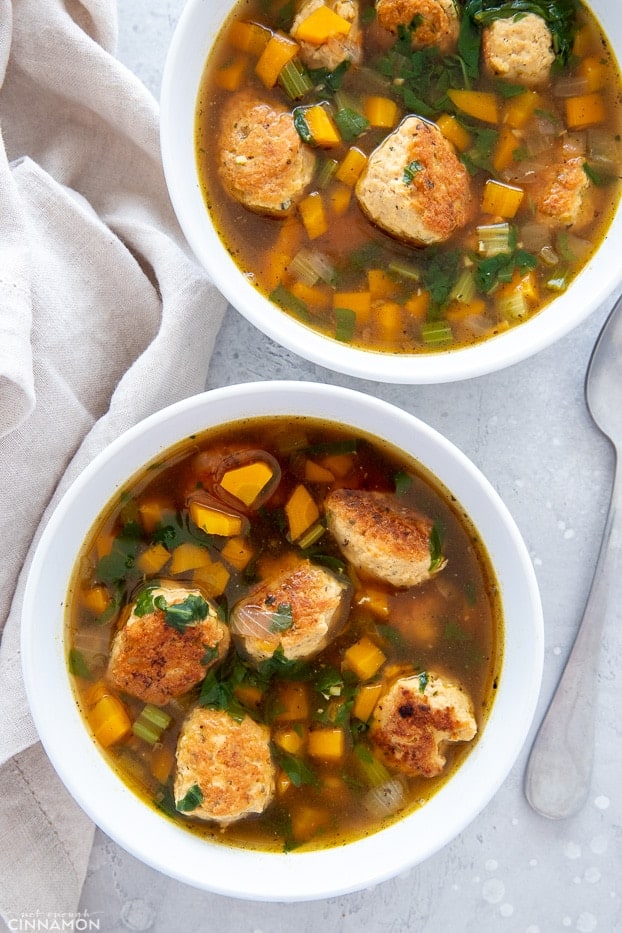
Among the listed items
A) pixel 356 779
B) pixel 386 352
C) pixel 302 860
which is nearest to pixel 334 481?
pixel 386 352

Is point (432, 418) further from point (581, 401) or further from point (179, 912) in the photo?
point (179, 912)

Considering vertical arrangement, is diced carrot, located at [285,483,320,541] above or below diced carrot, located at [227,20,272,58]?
below

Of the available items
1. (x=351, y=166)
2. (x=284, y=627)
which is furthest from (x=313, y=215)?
(x=284, y=627)

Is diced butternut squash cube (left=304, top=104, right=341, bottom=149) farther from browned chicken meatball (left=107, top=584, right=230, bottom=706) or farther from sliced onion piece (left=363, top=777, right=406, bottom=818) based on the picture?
sliced onion piece (left=363, top=777, right=406, bottom=818)

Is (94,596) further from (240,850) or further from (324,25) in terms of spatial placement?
(324,25)

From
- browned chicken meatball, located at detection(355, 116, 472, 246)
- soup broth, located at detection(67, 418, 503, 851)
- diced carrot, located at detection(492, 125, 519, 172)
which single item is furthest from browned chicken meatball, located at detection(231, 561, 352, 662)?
diced carrot, located at detection(492, 125, 519, 172)
